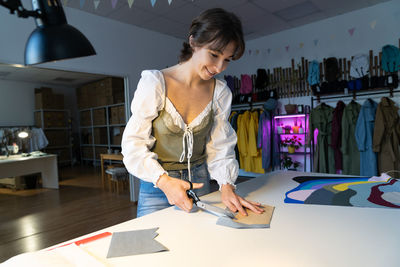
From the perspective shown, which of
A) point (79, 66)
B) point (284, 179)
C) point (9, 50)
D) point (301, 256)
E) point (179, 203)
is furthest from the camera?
point (79, 66)

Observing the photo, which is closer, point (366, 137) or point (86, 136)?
point (366, 137)

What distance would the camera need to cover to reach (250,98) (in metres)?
5.25

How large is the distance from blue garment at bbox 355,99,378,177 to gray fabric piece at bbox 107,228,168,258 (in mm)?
3915

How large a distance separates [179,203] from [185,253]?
254 millimetres

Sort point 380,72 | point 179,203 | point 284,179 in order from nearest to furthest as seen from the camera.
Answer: point 179,203 < point 284,179 < point 380,72

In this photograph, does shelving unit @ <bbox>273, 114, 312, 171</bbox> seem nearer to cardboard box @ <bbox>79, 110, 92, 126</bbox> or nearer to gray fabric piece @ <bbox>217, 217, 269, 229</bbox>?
gray fabric piece @ <bbox>217, 217, 269, 229</bbox>

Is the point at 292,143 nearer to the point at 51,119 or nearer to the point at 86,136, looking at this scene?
the point at 86,136

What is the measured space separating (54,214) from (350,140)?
4315 millimetres

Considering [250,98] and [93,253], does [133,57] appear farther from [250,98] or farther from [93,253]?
[93,253]

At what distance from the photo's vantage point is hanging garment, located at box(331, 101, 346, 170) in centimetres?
407

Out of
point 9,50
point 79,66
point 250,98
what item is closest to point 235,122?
point 250,98

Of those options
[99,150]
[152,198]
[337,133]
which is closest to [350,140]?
[337,133]

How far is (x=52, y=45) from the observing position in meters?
0.87

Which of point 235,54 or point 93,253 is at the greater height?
point 235,54
